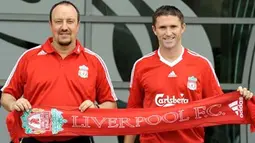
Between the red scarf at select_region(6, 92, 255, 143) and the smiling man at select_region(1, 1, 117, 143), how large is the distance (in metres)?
0.07

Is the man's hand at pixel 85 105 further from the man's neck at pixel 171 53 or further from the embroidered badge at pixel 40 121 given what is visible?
the man's neck at pixel 171 53

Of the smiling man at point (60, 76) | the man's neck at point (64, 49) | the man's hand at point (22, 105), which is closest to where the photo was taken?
the man's hand at point (22, 105)

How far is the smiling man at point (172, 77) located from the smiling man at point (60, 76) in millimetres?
314

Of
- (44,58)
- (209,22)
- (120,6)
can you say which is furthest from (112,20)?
(44,58)

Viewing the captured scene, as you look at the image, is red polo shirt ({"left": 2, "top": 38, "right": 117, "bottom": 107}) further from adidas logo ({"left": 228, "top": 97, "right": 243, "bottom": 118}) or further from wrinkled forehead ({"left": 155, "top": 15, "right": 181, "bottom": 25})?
adidas logo ({"left": 228, "top": 97, "right": 243, "bottom": 118})

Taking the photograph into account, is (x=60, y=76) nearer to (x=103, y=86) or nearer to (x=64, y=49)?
(x=64, y=49)

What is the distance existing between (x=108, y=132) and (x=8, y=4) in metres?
3.04

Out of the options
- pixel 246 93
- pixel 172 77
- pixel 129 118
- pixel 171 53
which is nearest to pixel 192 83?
pixel 172 77

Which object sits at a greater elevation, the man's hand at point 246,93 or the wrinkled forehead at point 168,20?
the wrinkled forehead at point 168,20

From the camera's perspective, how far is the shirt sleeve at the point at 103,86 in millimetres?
4391

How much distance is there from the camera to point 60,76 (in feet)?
13.8

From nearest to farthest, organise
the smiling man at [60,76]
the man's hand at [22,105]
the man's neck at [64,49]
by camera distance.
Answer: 1. the man's hand at [22,105]
2. the smiling man at [60,76]
3. the man's neck at [64,49]

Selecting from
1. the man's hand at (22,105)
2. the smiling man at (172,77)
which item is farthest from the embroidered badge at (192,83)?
the man's hand at (22,105)

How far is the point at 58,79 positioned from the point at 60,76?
0.03 m
